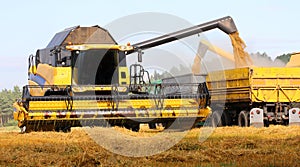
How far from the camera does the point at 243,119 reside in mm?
23094

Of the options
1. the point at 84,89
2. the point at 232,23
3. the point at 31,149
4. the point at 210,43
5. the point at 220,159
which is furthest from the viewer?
the point at 210,43

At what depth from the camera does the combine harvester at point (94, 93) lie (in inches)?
723

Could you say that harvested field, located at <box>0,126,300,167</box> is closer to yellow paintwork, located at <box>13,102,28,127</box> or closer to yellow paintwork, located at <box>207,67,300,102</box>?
yellow paintwork, located at <box>13,102,28,127</box>

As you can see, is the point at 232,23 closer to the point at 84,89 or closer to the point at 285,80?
the point at 285,80

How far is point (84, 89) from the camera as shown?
19484 millimetres

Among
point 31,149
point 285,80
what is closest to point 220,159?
point 31,149

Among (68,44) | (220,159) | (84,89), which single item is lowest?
(220,159)

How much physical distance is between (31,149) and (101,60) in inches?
327

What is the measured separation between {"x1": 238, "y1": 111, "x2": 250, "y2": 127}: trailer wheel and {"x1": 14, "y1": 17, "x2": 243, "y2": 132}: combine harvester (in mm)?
3290

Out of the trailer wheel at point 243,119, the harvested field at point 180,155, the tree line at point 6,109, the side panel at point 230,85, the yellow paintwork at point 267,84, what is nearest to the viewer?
the harvested field at point 180,155

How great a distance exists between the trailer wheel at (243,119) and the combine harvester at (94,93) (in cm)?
329

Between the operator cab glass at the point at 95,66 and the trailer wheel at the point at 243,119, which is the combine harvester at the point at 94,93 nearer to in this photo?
the operator cab glass at the point at 95,66

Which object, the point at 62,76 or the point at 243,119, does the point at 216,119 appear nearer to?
the point at 243,119

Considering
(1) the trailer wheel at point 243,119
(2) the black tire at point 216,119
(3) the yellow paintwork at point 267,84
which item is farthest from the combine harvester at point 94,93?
(2) the black tire at point 216,119
